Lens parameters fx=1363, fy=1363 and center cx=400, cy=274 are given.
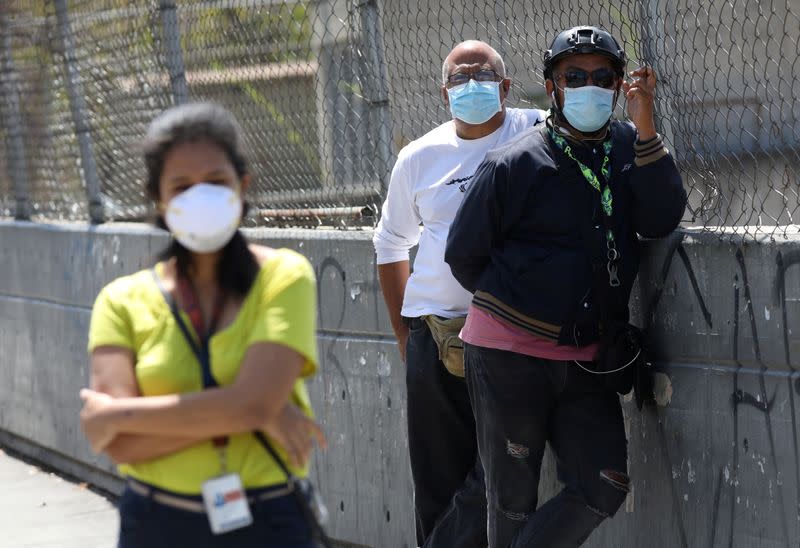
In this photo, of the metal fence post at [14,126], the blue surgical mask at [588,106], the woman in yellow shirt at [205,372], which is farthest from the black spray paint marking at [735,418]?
the metal fence post at [14,126]

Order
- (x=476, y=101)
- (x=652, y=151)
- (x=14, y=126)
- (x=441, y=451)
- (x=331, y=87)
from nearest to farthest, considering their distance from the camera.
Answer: (x=652, y=151), (x=476, y=101), (x=441, y=451), (x=331, y=87), (x=14, y=126)

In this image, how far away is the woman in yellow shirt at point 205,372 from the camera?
285cm

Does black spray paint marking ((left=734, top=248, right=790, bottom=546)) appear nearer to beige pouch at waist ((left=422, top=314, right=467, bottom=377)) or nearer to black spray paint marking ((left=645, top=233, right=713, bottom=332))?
black spray paint marking ((left=645, top=233, right=713, bottom=332))

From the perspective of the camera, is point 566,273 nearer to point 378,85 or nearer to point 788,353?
point 788,353

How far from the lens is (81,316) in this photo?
314 inches

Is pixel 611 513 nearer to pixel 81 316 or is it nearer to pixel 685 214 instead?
pixel 685 214

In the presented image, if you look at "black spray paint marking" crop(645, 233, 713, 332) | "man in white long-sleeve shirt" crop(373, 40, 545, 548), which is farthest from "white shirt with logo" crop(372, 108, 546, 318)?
"black spray paint marking" crop(645, 233, 713, 332)

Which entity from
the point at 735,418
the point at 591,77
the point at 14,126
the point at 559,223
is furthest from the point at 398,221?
the point at 14,126

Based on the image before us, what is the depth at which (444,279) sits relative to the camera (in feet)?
15.9

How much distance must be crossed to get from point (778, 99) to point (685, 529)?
1426 mm

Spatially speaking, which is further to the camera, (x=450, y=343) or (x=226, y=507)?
(x=450, y=343)

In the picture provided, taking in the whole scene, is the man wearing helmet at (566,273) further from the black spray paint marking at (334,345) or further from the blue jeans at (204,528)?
the black spray paint marking at (334,345)

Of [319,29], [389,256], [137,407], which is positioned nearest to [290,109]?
[319,29]

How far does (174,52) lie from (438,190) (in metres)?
2.72
